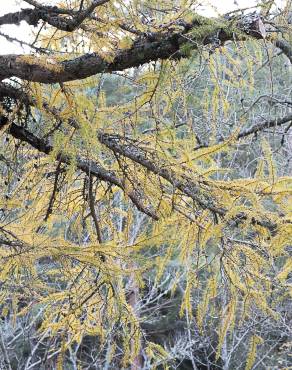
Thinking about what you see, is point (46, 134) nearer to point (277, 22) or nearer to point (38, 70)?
point (38, 70)

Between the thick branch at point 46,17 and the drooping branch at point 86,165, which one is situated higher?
the thick branch at point 46,17

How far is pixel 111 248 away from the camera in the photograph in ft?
10.7

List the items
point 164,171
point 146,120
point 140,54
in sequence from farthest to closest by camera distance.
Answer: point 146,120
point 164,171
point 140,54

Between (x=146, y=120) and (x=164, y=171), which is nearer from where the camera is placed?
(x=164, y=171)

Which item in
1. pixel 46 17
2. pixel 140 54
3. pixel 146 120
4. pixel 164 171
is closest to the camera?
pixel 140 54

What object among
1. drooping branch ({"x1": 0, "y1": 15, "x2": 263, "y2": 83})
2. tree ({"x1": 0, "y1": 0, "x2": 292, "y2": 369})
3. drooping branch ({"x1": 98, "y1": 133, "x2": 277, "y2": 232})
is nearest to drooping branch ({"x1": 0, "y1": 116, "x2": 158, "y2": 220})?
tree ({"x1": 0, "y1": 0, "x2": 292, "y2": 369})

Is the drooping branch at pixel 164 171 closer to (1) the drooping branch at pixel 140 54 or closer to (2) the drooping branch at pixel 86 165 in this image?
(2) the drooping branch at pixel 86 165

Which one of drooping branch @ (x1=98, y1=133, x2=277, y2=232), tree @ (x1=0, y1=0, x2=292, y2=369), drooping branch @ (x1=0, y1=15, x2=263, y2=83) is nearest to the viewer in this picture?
drooping branch @ (x1=0, y1=15, x2=263, y2=83)

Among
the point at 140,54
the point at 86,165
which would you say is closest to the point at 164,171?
the point at 86,165

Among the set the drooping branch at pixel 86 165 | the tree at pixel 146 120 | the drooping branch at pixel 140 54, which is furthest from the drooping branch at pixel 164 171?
the drooping branch at pixel 140 54

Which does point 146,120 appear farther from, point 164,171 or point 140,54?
point 140,54

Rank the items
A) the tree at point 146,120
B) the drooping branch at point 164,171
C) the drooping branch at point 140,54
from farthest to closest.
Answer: the drooping branch at point 164,171
the tree at point 146,120
the drooping branch at point 140,54

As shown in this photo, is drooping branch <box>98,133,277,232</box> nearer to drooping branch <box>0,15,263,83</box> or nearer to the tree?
the tree

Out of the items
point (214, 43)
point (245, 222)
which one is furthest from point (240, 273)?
point (214, 43)
